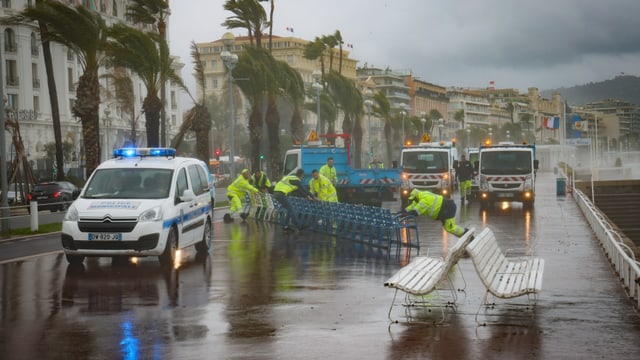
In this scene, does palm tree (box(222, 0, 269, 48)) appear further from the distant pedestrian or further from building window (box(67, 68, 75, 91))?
building window (box(67, 68, 75, 91))

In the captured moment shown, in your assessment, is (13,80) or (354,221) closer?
(354,221)

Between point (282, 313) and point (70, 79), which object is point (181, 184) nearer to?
point (282, 313)

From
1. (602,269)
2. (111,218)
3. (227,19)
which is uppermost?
(227,19)

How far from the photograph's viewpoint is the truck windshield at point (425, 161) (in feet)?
122

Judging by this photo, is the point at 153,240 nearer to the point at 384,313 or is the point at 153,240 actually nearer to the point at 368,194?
the point at 384,313

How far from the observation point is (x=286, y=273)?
49.9ft

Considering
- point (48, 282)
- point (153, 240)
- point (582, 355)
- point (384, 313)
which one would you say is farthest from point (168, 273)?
point (582, 355)

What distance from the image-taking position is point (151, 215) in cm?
1570

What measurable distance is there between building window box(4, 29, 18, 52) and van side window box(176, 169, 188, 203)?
225ft

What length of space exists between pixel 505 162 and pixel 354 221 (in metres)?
15.8

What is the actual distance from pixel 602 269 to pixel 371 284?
4.17 metres

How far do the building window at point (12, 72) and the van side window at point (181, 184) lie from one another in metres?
68.8

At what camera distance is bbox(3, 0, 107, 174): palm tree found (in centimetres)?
3378

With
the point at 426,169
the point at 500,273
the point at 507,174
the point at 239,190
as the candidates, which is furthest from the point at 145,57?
the point at 500,273
